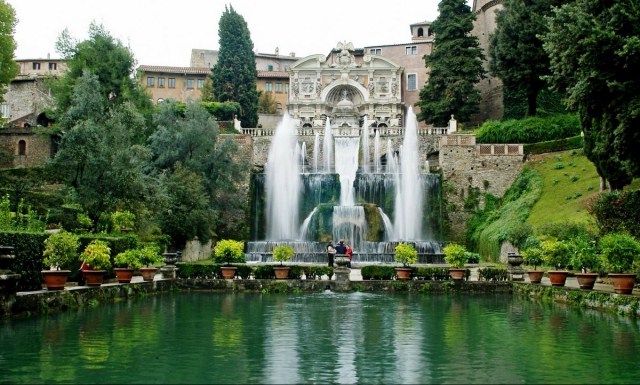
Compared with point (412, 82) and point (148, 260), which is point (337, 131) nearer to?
point (412, 82)

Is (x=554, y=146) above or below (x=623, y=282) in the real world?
above

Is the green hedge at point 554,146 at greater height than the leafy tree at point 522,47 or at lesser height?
lesser

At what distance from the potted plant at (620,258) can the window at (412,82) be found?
47.3 metres

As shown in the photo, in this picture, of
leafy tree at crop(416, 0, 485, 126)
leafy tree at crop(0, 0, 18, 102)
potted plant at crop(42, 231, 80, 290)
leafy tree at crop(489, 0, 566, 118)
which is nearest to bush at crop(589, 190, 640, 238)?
potted plant at crop(42, 231, 80, 290)

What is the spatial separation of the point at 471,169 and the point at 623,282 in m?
26.8

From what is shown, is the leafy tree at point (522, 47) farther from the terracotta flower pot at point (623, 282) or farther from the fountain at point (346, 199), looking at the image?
the terracotta flower pot at point (623, 282)

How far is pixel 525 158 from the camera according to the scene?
137 feet

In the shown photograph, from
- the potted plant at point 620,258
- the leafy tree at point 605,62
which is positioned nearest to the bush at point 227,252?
the leafy tree at point 605,62

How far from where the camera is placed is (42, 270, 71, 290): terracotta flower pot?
49.7 feet

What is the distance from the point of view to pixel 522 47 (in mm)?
41000

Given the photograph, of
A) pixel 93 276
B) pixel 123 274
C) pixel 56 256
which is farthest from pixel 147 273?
pixel 56 256

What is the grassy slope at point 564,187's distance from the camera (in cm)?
3177

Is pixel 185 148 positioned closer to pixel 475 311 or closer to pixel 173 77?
pixel 475 311

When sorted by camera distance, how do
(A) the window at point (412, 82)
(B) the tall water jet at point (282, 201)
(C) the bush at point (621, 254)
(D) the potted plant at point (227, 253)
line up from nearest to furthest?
(C) the bush at point (621, 254) → (D) the potted plant at point (227, 253) → (B) the tall water jet at point (282, 201) → (A) the window at point (412, 82)
